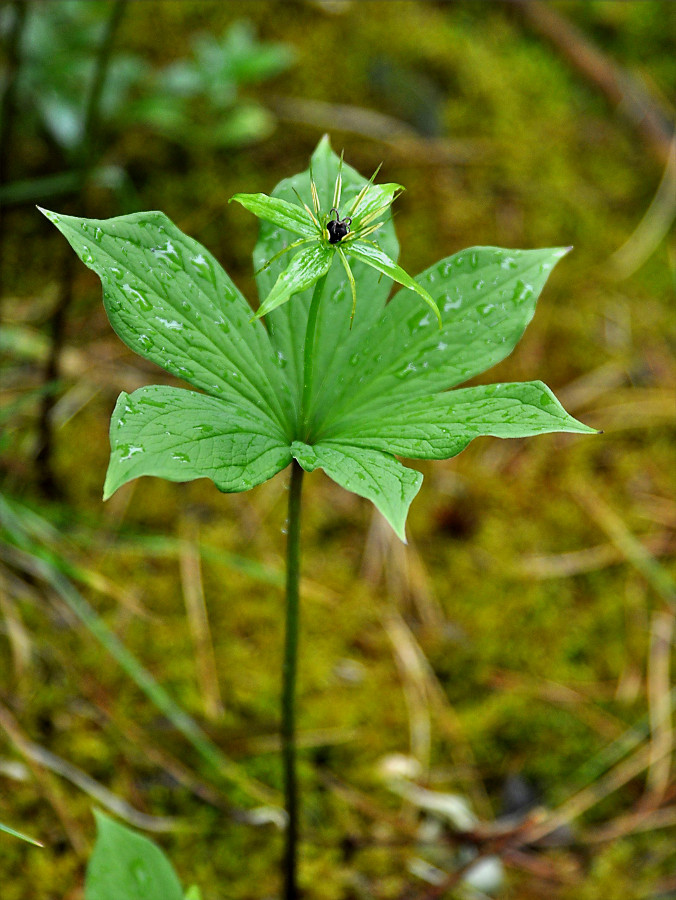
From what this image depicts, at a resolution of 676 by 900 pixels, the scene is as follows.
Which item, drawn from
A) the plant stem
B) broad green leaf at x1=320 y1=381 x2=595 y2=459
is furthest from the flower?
the plant stem

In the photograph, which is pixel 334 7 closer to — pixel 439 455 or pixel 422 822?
pixel 439 455

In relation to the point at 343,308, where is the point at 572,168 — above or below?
above

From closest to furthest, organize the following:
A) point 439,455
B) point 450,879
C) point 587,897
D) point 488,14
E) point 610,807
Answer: point 439,455 < point 450,879 < point 587,897 < point 610,807 < point 488,14

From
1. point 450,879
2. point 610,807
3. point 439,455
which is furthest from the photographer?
point 610,807

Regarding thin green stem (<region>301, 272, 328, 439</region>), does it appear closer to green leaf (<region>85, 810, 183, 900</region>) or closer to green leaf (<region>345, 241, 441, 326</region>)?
green leaf (<region>345, 241, 441, 326</region>)

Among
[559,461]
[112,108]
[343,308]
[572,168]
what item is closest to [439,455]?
[343,308]

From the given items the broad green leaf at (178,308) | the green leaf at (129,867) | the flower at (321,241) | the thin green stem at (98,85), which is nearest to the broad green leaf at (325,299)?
the broad green leaf at (178,308)
